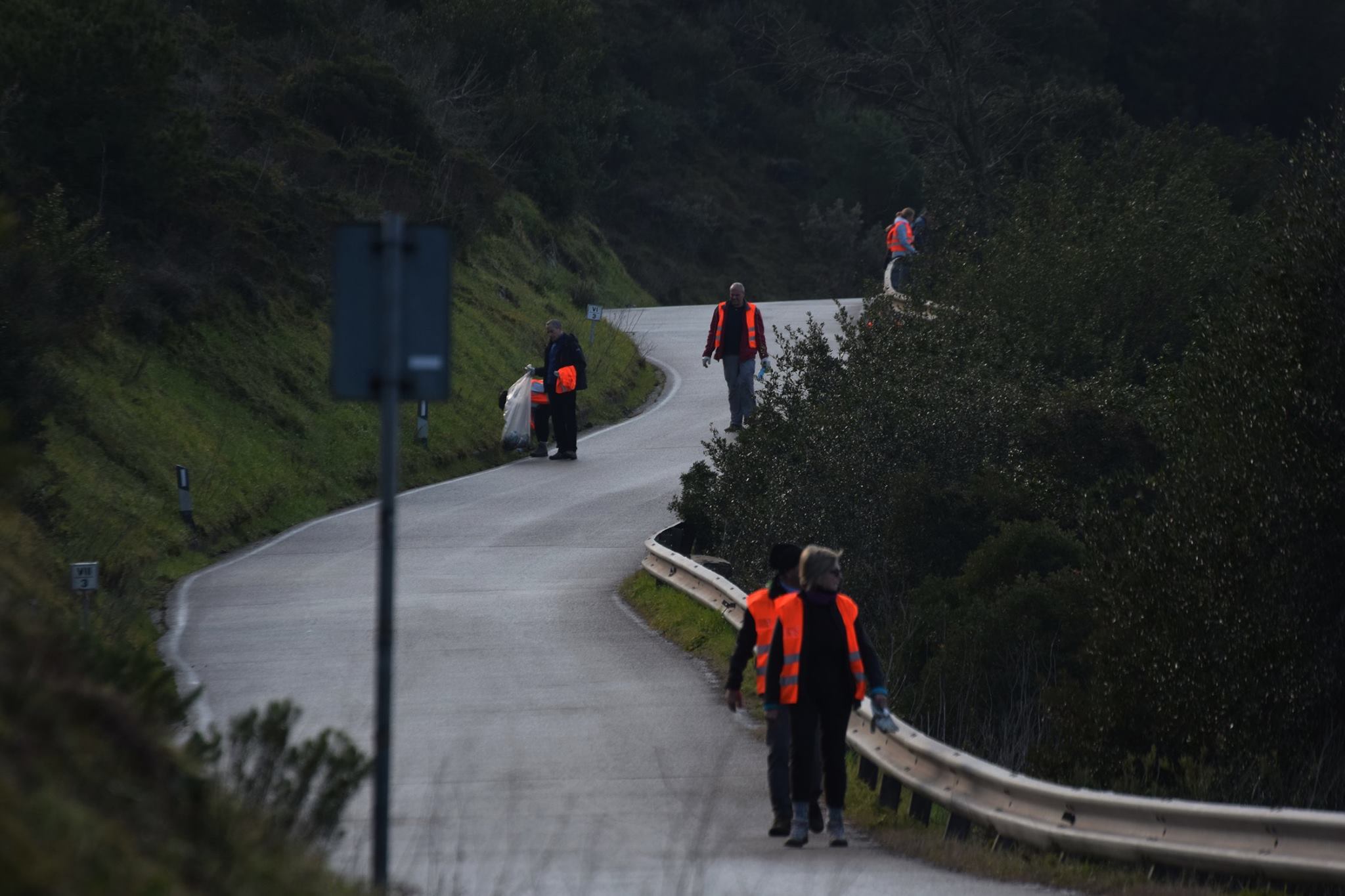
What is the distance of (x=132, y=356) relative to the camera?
22.0 metres

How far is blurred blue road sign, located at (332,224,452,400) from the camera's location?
→ 6070 millimetres

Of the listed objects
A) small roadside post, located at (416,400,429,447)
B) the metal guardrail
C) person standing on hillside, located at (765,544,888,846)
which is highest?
small roadside post, located at (416,400,429,447)

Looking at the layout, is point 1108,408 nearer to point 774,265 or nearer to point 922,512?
point 922,512

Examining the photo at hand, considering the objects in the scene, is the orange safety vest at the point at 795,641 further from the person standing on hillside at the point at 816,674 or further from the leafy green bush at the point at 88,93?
the leafy green bush at the point at 88,93

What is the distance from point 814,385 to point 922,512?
5333 mm

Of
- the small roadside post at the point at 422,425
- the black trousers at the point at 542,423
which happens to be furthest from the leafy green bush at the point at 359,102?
the small roadside post at the point at 422,425

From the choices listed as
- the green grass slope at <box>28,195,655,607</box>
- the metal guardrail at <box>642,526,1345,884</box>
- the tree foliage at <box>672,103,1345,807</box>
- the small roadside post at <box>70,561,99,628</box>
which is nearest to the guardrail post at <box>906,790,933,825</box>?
the metal guardrail at <box>642,526,1345,884</box>

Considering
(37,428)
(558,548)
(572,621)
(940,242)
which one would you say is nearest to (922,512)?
(558,548)

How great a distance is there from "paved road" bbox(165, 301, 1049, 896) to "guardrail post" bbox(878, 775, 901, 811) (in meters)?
0.72

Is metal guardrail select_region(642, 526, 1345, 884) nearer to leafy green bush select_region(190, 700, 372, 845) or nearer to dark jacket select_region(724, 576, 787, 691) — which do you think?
dark jacket select_region(724, 576, 787, 691)

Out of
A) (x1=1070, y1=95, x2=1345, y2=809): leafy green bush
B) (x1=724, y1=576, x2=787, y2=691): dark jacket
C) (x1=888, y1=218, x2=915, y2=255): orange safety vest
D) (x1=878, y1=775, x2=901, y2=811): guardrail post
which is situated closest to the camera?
(x1=724, y1=576, x2=787, y2=691): dark jacket

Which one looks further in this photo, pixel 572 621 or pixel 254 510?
pixel 254 510

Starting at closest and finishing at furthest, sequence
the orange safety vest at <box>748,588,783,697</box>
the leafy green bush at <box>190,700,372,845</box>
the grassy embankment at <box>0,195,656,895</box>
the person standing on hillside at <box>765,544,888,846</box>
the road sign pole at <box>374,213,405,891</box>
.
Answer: the grassy embankment at <box>0,195,656,895</box>
the road sign pole at <box>374,213,405,891</box>
the leafy green bush at <box>190,700,372,845</box>
the person standing on hillside at <box>765,544,888,846</box>
the orange safety vest at <box>748,588,783,697</box>

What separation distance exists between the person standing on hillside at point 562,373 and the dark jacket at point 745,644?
570 inches
